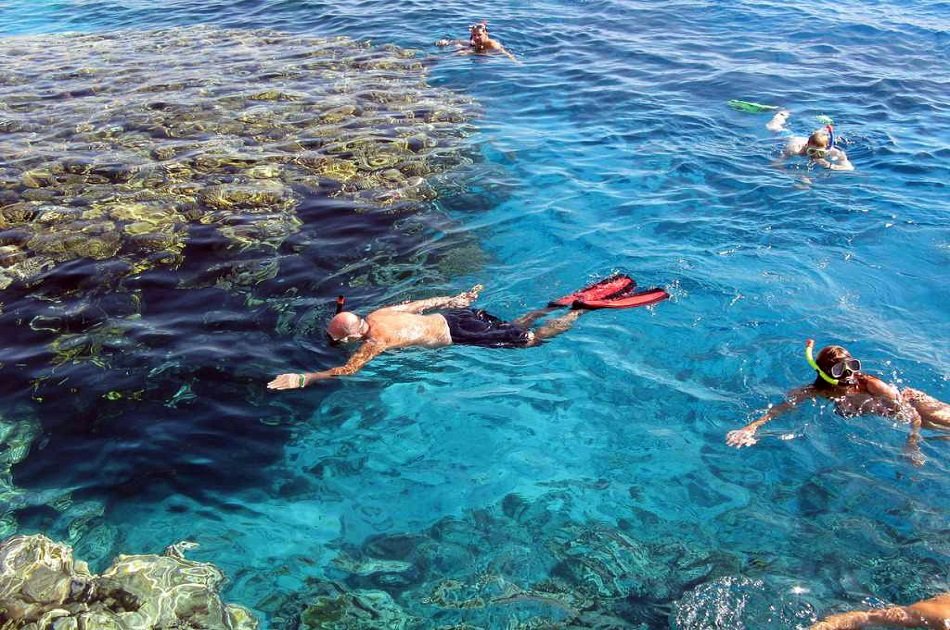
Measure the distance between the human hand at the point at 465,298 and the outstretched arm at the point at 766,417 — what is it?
324cm

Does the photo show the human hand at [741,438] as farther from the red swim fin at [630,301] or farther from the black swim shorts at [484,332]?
the black swim shorts at [484,332]

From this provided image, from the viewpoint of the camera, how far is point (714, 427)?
625 centimetres

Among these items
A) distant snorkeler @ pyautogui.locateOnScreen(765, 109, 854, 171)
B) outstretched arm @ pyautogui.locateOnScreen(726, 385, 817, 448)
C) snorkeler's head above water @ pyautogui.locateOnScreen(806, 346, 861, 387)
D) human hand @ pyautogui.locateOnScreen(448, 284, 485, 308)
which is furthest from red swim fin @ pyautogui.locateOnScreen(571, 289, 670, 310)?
distant snorkeler @ pyautogui.locateOnScreen(765, 109, 854, 171)

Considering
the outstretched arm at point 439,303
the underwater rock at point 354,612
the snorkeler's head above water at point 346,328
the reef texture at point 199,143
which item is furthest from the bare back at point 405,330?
the underwater rock at point 354,612

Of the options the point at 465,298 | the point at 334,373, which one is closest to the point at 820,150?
the point at 465,298

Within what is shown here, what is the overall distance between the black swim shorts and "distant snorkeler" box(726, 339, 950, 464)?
7.74ft

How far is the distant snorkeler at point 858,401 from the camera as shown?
5.89m

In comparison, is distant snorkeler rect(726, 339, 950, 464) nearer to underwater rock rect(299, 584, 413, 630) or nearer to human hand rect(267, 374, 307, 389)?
underwater rock rect(299, 584, 413, 630)

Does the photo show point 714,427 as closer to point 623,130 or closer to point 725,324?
point 725,324

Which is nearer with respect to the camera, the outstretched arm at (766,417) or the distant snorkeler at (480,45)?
the outstretched arm at (766,417)

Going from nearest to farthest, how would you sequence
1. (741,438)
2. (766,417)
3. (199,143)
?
(741,438) → (766,417) → (199,143)

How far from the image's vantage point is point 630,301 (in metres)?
7.68

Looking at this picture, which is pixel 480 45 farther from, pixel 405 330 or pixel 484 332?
pixel 405 330

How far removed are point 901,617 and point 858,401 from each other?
215 cm
